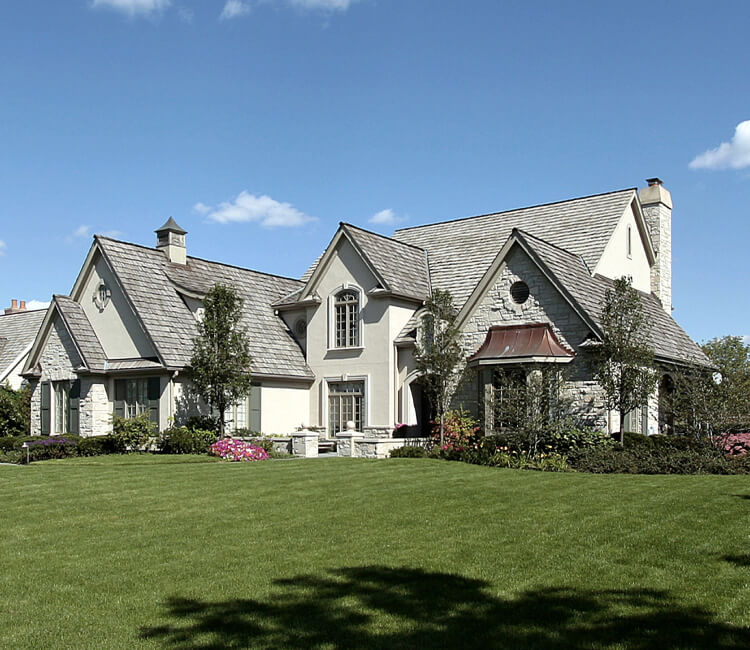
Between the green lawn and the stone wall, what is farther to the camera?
the stone wall

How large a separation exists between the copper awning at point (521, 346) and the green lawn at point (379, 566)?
316 inches

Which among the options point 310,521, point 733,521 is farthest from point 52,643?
point 733,521

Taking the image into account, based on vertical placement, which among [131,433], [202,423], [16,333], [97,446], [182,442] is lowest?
[97,446]

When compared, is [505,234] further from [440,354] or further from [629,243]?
[440,354]

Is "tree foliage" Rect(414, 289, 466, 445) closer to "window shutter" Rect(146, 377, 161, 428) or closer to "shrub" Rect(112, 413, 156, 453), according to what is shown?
"window shutter" Rect(146, 377, 161, 428)

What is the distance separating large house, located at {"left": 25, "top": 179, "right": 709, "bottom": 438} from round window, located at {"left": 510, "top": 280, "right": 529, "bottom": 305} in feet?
0.15

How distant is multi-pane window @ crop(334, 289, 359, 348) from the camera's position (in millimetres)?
30281

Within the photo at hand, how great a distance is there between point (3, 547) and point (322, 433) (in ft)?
66.0

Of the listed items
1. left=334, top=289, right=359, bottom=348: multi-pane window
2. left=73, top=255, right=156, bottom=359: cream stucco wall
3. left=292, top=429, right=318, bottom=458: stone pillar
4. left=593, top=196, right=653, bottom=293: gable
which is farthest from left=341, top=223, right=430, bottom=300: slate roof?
left=73, top=255, right=156, bottom=359: cream stucco wall

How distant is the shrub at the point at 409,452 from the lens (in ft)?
81.6

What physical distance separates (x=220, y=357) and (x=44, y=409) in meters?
8.43

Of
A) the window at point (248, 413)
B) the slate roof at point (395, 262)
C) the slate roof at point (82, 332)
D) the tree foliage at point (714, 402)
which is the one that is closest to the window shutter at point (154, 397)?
the slate roof at point (82, 332)

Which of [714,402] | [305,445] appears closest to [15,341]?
[305,445]

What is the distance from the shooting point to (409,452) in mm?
25016
